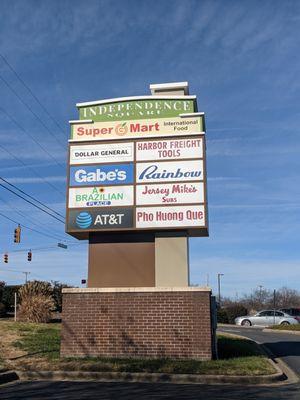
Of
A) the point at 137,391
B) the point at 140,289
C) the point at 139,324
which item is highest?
the point at 140,289

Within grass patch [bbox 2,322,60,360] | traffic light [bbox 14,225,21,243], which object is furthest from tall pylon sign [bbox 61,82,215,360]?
traffic light [bbox 14,225,21,243]

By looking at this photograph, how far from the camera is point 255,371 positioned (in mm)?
12859

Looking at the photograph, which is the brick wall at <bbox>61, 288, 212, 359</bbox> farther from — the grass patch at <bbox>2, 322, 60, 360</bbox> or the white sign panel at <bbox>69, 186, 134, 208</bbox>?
the white sign panel at <bbox>69, 186, 134, 208</bbox>

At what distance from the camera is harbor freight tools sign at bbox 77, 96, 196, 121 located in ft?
54.7

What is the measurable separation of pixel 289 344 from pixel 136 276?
11.1m

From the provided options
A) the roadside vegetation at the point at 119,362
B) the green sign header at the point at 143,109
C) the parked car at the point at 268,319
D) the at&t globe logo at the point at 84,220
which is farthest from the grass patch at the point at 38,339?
the parked car at the point at 268,319

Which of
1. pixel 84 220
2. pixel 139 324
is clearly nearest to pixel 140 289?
pixel 139 324

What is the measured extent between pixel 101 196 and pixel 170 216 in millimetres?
2097

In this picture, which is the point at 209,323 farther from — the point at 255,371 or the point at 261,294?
the point at 261,294

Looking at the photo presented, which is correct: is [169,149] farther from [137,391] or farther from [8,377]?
[8,377]

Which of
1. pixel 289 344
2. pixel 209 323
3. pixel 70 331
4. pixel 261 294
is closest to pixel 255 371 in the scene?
pixel 209 323

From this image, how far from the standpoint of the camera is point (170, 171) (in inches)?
624

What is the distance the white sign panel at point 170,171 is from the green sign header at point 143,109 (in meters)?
1.63

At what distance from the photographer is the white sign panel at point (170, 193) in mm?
15547
